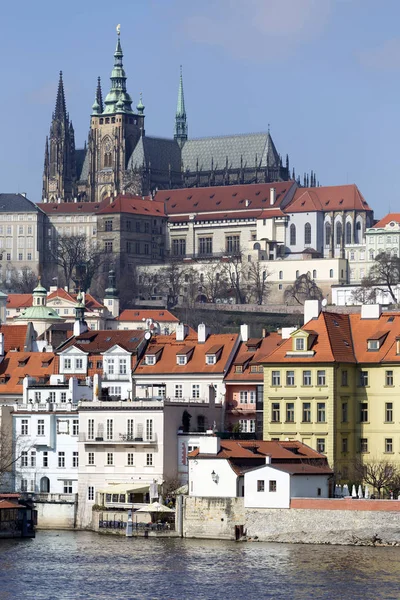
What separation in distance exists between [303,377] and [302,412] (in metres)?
1.38

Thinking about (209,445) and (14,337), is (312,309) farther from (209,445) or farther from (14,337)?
(14,337)

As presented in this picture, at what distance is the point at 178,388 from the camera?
8781 centimetres

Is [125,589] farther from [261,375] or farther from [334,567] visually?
[261,375]

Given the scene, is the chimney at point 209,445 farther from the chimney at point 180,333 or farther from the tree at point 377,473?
the chimney at point 180,333

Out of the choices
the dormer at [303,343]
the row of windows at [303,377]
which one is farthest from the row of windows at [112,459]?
the dormer at [303,343]

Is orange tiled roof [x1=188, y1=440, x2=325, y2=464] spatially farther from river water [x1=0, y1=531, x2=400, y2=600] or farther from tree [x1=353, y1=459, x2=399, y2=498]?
river water [x1=0, y1=531, x2=400, y2=600]

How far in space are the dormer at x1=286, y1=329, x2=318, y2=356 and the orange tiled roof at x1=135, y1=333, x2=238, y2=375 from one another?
17.6 ft

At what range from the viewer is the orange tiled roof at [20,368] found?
3536 inches

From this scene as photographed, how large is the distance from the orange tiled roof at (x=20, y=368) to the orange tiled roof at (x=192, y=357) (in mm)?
4368

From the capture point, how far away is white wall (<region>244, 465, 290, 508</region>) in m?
73.8

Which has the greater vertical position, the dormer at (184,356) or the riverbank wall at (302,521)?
the dormer at (184,356)

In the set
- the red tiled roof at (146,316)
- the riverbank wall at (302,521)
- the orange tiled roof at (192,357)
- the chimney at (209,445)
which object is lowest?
the riverbank wall at (302,521)

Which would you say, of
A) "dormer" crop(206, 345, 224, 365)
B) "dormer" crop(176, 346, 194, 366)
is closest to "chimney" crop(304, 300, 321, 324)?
"dormer" crop(206, 345, 224, 365)

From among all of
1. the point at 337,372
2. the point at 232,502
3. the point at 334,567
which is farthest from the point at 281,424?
the point at 334,567
